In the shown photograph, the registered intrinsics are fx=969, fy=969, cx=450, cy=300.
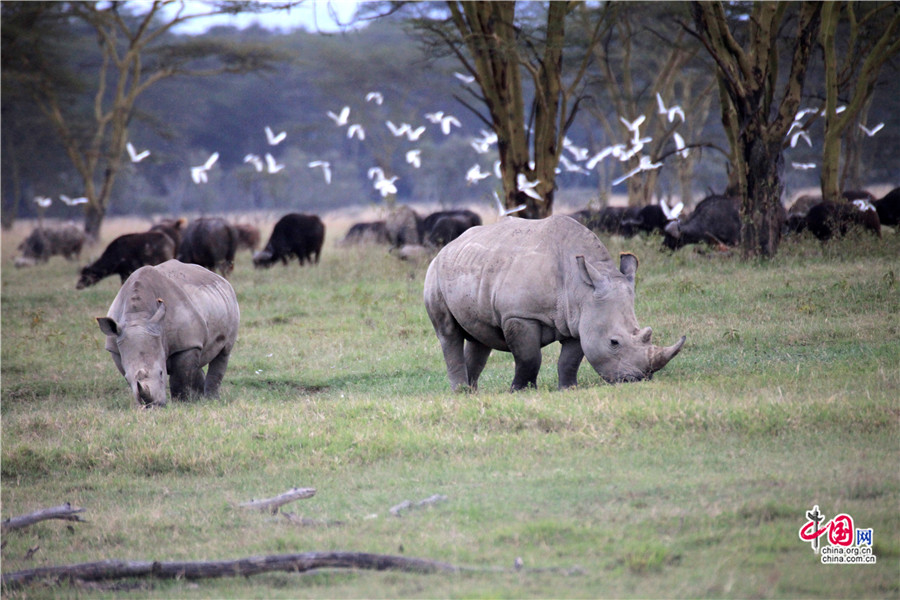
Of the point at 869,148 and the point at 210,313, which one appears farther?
the point at 869,148

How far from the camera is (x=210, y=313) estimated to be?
9.04 m

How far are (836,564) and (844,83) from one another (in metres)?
15.7

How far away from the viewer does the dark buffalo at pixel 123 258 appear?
1780cm

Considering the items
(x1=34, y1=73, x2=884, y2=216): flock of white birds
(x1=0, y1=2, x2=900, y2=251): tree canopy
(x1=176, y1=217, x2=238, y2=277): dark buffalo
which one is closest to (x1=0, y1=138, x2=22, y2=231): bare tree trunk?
(x1=0, y1=2, x2=900, y2=251): tree canopy

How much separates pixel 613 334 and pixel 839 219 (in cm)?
936

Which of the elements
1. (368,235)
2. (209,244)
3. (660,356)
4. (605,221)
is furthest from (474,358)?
(368,235)

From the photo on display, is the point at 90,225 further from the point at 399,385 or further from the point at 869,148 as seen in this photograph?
the point at 869,148

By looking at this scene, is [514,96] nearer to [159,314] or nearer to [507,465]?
[159,314]

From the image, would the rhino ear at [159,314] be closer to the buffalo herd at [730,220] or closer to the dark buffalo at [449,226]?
the buffalo herd at [730,220]

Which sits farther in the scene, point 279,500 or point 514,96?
point 514,96

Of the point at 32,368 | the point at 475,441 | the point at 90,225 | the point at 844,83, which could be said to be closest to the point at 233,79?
the point at 90,225

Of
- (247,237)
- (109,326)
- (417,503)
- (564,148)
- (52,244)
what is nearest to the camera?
(417,503)

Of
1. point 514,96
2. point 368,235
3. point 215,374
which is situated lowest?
point 215,374

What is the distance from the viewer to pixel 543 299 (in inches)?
307
